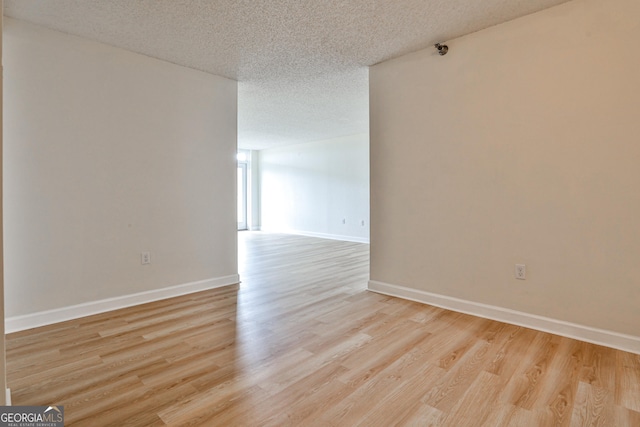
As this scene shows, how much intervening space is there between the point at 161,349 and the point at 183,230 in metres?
1.44

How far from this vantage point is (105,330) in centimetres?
241

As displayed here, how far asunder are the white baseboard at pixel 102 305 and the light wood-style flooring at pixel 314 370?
0.33 ft

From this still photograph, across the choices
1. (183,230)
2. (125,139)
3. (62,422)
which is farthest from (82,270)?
(62,422)

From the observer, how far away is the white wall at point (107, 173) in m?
2.44

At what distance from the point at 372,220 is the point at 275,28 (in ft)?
6.44

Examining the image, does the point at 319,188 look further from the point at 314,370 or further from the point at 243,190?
the point at 314,370

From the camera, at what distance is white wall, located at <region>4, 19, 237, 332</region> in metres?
2.44

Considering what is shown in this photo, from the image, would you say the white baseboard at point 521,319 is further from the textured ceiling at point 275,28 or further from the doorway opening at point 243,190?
the doorway opening at point 243,190

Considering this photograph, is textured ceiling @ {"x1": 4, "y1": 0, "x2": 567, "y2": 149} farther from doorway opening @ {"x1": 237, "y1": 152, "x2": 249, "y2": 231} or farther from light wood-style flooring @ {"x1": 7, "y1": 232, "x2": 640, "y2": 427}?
doorway opening @ {"x1": 237, "y1": 152, "x2": 249, "y2": 231}

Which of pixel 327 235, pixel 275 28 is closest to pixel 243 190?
pixel 327 235

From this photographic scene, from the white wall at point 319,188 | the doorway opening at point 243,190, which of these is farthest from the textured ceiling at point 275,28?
the doorway opening at point 243,190

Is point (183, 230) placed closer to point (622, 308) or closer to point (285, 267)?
point (285, 267)

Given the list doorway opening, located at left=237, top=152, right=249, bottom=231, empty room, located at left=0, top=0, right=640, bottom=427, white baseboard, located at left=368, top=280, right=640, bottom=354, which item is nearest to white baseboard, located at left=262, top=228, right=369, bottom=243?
doorway opening, located at left=237, top=152, right=249, bottom=231

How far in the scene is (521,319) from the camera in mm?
2480
